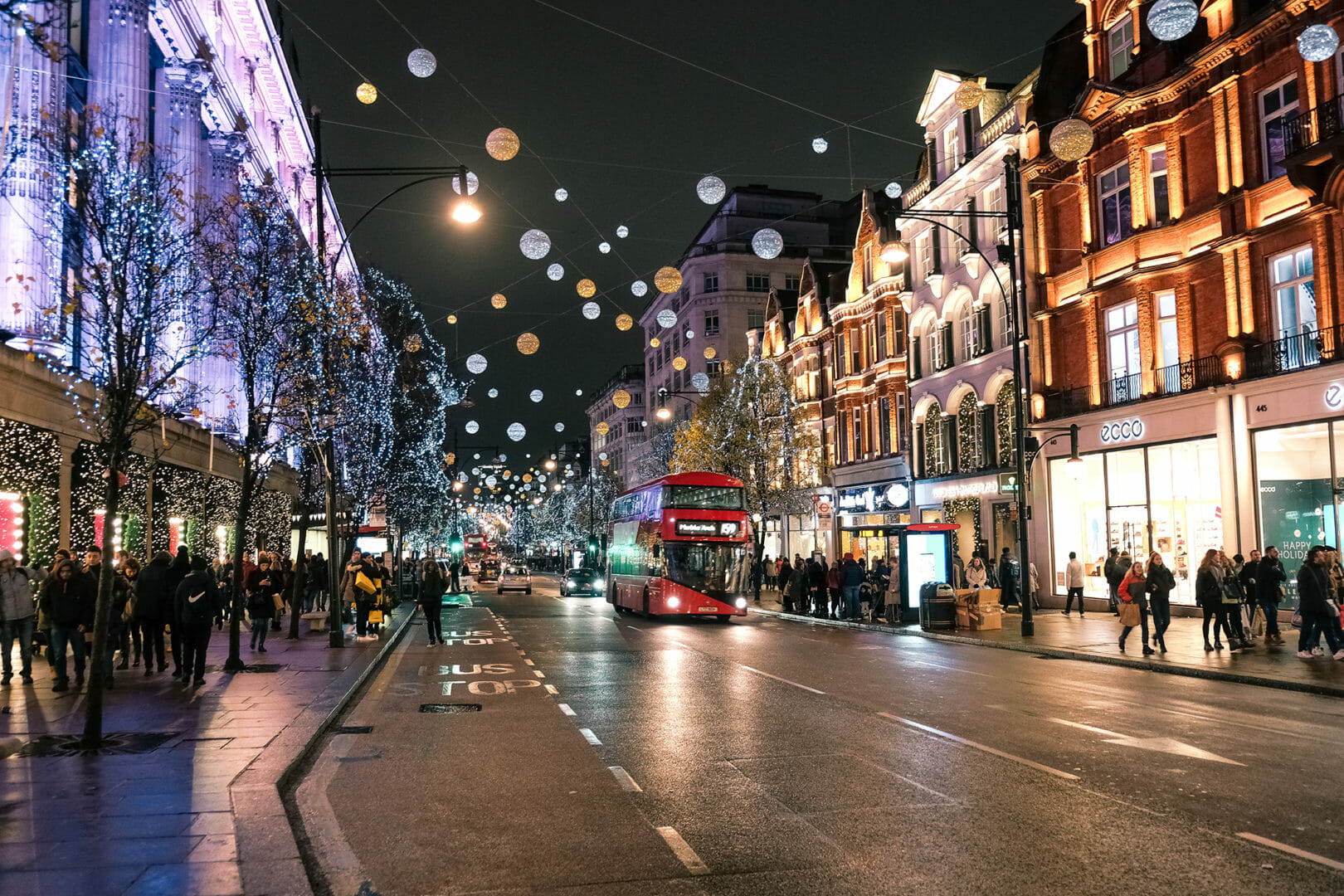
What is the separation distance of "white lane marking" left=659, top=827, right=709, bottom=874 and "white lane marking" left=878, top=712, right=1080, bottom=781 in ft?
11.6

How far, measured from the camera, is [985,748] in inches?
411

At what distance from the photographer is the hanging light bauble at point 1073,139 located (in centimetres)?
2714

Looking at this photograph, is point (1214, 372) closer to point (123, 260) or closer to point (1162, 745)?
point (1162, 745)

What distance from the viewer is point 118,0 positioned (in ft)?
88.0

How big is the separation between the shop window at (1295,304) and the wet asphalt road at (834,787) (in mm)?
11729

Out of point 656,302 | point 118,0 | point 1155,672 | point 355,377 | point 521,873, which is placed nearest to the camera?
point 521,873

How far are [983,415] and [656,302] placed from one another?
6992 centimetres

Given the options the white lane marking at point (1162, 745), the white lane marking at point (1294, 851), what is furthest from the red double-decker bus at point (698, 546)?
the white lane marking at point (1294, 851)

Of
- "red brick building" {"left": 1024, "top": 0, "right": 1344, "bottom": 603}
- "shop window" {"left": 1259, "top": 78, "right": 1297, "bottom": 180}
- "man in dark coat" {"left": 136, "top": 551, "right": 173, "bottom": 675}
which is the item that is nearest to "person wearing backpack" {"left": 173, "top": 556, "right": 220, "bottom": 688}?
"man in dark coat" {"left": 136, "top": 551, "right": 173, "bottom": 675}

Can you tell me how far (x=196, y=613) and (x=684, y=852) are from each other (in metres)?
11.5

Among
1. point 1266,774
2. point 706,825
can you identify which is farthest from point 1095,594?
point 706,825

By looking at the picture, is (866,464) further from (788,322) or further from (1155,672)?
(1155,672)

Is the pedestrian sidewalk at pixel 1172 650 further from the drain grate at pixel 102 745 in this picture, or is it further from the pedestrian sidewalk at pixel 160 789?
the drain grate at pixel 102 745

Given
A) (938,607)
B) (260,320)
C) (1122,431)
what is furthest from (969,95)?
(260,320)
